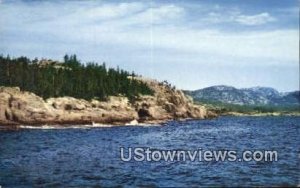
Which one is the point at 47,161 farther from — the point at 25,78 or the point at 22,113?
the point at 25,78

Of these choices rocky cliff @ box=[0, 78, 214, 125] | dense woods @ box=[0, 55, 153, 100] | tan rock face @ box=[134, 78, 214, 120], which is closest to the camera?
rocky cliff @ box=[0, 78, 214, 125]

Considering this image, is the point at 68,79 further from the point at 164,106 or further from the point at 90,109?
the point at 164,106

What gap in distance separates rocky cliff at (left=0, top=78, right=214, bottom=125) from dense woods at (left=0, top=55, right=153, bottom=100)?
3.48 meters

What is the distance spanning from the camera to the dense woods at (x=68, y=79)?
98.8 m

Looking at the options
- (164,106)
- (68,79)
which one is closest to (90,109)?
(68,79)

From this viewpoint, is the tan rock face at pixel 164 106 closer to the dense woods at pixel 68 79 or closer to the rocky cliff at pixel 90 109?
the rocky cliff at pixel 90 109

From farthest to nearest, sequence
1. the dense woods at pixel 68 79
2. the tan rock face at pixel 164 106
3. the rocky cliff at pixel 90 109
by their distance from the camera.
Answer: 1. the tan rock face at pixel 164 106
2. the dense woods at pixel 68 79
3. the rocky cliff at pixel 90 109

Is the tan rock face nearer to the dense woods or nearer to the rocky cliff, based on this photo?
the rocky cliff

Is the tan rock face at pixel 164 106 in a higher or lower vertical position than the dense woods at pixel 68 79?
lower

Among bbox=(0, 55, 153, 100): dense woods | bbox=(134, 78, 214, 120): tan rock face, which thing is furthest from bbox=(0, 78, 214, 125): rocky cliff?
bbox=(0, 55, 153, 100): dense woods

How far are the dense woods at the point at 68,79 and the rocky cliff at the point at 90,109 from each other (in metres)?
3.48

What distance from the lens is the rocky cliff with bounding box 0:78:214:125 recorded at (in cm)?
8556

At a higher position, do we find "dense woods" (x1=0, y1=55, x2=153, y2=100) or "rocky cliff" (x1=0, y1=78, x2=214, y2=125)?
"dense woods" (x1=0, y1=55, x2=153, y2=100)

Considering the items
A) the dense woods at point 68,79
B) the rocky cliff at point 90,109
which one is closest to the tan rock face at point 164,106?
the rocky cliff at point 90,109
